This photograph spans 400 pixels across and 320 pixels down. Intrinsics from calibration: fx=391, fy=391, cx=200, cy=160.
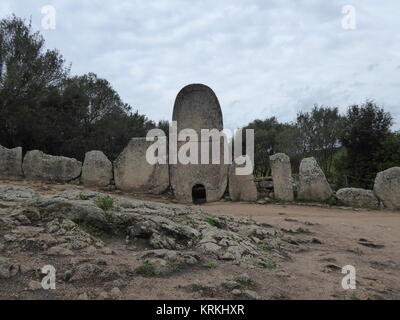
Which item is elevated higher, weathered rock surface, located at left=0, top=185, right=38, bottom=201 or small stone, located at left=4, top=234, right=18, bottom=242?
weathered rock surface, located at left=0, top=185, right=38, bottom=201

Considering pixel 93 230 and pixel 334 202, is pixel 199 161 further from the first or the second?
pixel 93 230

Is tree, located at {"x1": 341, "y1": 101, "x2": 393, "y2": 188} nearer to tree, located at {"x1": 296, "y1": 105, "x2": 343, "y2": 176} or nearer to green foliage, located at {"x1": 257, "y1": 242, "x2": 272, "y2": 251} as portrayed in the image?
tree, located at {"x1": 296, "y1": 105, "x2": 343, "y2": 176}

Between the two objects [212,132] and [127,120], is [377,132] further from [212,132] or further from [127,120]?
[127,120]

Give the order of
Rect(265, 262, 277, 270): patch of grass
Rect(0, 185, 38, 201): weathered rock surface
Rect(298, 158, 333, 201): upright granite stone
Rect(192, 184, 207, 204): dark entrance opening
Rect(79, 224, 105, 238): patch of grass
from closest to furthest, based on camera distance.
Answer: Rect(265, 262, 277, 270): patch of grass < Rect(79, 224, 105, 238): patch of grass < Rect(0, 185, 38, 201): weathered rock surface < Rect(298, 158, 333, 201): upright granite stone < Rect(192, 184, 207, 204): dark entrance opening

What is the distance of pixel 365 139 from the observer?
1462 cm

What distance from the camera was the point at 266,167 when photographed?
86.1 ft

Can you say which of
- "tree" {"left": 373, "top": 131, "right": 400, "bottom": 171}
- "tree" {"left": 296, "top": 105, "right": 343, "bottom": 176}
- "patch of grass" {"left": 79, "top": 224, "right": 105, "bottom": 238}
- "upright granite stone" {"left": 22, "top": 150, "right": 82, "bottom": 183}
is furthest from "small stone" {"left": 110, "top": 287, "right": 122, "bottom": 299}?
"tree" {"left": 296, "top": 105, "right": 343, "bottom": 176}

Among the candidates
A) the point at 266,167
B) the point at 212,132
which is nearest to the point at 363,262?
the point at 212,132

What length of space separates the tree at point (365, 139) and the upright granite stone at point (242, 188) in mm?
5046

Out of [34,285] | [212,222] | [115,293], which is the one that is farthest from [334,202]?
[34,285]

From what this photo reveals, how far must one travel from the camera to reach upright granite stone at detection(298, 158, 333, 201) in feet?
36.1

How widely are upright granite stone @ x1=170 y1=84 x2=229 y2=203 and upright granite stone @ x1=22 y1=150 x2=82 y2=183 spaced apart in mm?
2988

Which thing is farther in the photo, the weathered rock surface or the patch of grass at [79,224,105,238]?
the weathered rock surface
